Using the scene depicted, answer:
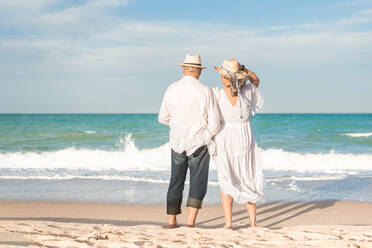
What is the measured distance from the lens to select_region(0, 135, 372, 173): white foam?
40.7 feet

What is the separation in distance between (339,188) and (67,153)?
12.2 metres

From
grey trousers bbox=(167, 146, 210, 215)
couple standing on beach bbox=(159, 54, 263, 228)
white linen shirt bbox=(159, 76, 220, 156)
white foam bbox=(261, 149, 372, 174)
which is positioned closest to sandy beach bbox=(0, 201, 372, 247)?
grey trousers bbox=(167, 146, 210, 215)

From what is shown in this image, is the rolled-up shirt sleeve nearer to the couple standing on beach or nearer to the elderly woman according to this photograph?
the couple standing on beach

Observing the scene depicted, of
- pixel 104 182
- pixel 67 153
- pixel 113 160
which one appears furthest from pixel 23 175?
pixel 67 153

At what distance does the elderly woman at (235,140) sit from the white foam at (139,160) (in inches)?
280

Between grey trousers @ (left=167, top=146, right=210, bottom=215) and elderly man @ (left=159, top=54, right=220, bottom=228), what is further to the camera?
grey trousers @ (left=167, top=146, right=210, bottom=215)

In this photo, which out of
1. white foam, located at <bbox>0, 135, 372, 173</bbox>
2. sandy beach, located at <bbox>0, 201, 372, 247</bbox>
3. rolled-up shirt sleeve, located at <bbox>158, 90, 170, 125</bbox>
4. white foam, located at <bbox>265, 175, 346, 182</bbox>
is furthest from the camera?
white foam, located at <bbox>0, 135, 372, 173</bbox>

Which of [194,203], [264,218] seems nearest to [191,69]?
[194,203]

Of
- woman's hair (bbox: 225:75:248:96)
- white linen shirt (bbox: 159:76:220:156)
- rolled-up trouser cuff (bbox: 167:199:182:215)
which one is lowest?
rolled-up trouser cuff (bbox: 167:199:182:215)

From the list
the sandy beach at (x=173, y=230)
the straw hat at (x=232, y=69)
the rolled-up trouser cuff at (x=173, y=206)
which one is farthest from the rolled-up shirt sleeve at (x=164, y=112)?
the sandy beach at (x=173, y=230)

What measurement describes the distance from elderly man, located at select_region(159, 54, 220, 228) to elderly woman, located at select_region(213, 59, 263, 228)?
0.40 ft

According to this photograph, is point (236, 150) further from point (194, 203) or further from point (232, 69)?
point (232, 69)

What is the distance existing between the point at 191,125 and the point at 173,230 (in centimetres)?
106

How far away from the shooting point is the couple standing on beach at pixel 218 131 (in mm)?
4176
